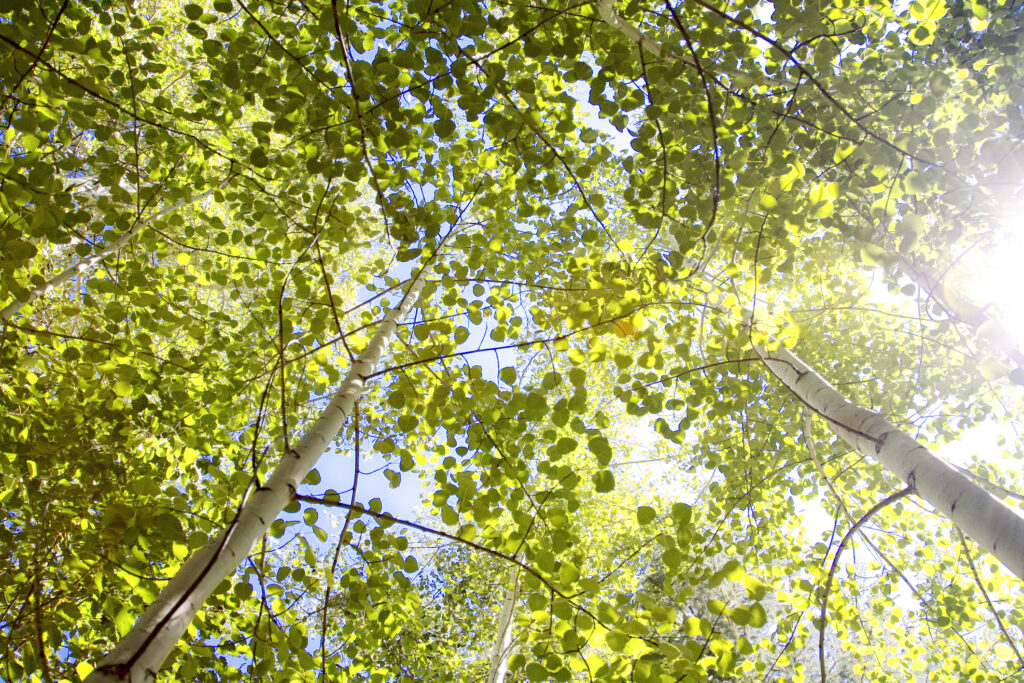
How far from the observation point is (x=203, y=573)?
1189mm

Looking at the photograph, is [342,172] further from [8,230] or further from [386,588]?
[386,588]

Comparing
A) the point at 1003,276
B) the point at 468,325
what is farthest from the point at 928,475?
the point at 1003,276

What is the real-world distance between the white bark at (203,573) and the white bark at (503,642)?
3.10 m

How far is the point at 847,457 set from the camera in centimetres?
442

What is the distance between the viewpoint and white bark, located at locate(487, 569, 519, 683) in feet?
13.9

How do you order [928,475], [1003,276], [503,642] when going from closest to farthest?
[928,475] → [1003,276] → [503,642]

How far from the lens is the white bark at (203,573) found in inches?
40.2

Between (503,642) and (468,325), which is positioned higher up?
(468,325)

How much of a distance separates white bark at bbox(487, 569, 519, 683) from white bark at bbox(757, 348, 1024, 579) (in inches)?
114

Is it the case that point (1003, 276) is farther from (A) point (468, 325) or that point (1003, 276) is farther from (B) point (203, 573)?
(B) point (203, 573)

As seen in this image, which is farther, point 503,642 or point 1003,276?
point 503,642

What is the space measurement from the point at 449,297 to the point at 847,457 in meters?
3.97

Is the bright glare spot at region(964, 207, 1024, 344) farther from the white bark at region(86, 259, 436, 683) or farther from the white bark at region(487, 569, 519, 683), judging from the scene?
the white bark at region(487, 569, 519, 683)

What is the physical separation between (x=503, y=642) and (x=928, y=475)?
432 centimetres
